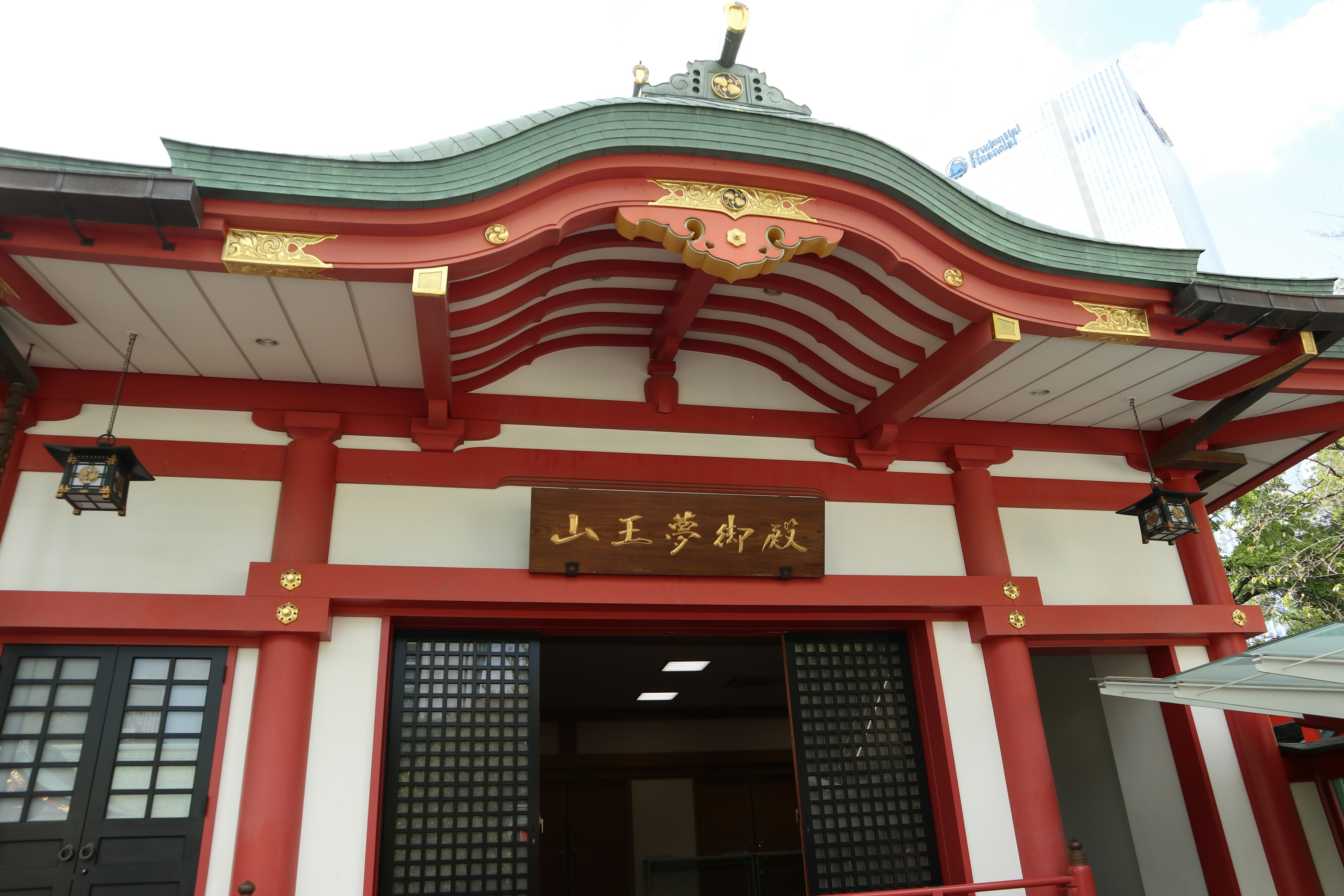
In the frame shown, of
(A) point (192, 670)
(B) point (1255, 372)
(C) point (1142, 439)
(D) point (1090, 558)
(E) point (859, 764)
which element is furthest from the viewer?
(C) point (1142, 439)

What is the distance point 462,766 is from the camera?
17.2 feet

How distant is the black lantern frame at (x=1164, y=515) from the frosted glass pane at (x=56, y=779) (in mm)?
6992

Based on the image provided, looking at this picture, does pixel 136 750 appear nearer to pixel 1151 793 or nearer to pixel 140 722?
pixel 140 722

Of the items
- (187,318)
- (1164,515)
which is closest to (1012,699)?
(1164,515)

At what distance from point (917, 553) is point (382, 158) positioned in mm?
4549

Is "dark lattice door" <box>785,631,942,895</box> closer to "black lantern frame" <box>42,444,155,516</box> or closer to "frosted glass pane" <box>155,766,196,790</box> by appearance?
"frosted glass pane" <box>155,766,196,790</box>

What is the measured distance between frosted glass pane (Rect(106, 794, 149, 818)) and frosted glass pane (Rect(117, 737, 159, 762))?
19 centimetres

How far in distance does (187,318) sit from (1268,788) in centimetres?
798

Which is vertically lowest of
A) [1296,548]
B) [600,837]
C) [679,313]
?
[600,837]

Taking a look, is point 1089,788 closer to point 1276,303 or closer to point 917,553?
point 917,553

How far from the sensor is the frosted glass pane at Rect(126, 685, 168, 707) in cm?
487

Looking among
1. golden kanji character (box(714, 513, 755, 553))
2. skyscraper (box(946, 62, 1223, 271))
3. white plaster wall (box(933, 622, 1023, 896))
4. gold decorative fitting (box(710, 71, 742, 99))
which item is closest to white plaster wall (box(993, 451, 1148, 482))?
white plaster wall (box(933, 622, 1023, 896))

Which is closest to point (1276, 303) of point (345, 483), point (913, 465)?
point (913, 465)

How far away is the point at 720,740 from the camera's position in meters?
11.9
